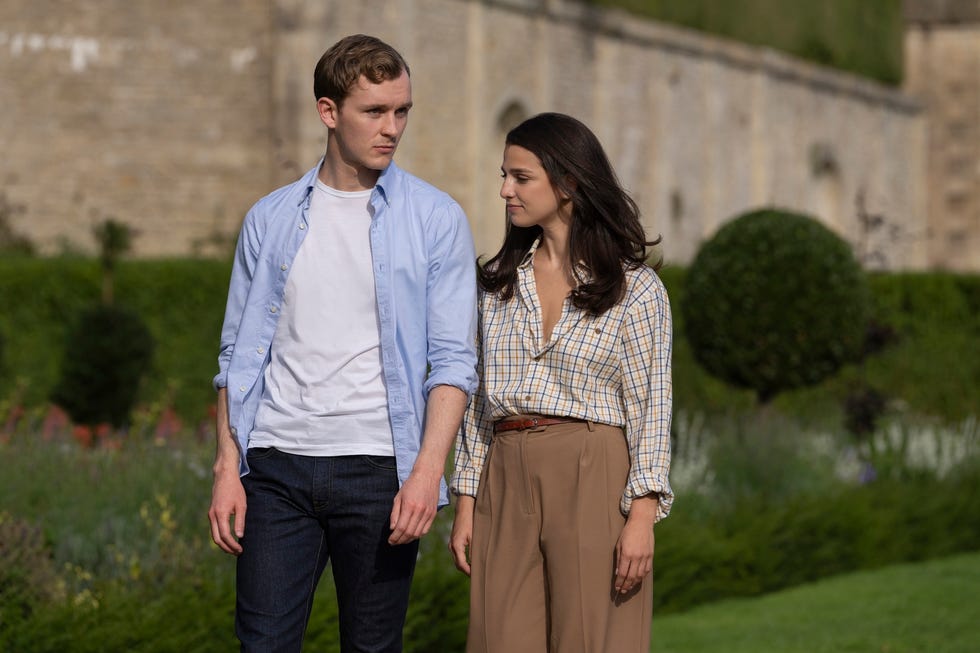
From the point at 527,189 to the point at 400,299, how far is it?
475 mm

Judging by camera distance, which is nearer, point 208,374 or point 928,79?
point 208,374

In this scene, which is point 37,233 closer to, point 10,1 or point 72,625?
point 10,1

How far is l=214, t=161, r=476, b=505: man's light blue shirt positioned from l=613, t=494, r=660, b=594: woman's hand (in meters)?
0.43

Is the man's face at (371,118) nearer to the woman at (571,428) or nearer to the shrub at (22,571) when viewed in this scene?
the woman at (571,428)

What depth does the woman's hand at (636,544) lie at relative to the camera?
4039 mm

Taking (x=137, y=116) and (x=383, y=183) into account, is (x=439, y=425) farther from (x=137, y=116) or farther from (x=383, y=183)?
(x=137, y=116)

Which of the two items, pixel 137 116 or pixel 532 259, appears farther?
pixel 137 116

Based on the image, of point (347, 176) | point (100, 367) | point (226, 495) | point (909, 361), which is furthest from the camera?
point (909, 361)

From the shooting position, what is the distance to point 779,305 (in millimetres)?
11062

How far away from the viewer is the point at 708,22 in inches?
1051

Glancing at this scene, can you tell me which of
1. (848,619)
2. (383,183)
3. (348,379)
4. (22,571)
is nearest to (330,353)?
(348,379)

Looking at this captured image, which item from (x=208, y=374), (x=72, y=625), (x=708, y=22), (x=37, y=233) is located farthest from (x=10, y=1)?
(x=72, y=625)

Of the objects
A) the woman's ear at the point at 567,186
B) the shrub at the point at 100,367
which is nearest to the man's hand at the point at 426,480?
the woman's ear at the point at 567,186

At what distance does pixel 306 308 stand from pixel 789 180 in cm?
2580
